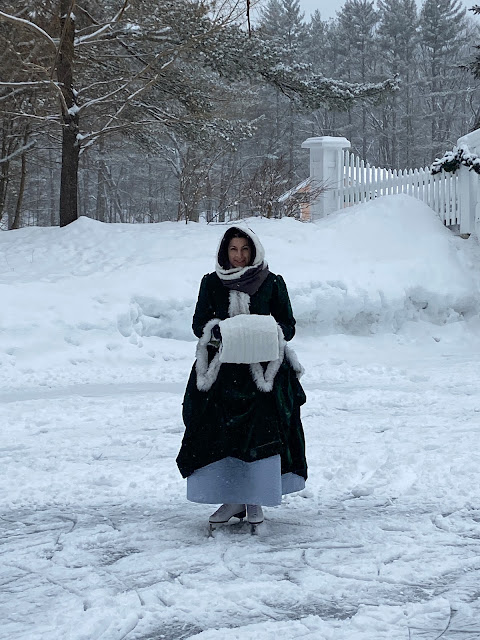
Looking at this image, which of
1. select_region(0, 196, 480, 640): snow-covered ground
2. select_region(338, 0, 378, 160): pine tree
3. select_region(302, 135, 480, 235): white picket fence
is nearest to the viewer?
select_region(0, 196, 480, 640): snow-covered ground

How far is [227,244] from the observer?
4.62 m

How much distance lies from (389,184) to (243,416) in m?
11.9

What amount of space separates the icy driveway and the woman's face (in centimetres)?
153

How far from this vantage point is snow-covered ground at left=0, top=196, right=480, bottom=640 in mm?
3439

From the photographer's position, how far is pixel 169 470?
5809mm

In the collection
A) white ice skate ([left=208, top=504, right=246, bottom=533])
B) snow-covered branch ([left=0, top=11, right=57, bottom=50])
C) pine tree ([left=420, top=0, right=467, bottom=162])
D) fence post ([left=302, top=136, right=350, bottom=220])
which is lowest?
white ice skate ([left=208, top=504, right=246, bottom=533])

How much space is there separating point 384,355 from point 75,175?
25.7 feet

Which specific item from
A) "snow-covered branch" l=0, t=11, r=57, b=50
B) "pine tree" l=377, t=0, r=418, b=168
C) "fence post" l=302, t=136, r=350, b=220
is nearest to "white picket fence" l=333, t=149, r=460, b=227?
"fence post" l=302, t=136, r=350, b=220

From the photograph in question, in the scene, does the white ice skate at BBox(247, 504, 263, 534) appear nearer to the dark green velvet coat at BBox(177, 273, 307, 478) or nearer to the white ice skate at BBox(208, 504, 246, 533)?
the white ice skate at BBox(208, 504, 246, 533)

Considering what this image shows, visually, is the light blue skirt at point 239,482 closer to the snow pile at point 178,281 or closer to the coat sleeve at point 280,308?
the coat sleeve at point 280,308

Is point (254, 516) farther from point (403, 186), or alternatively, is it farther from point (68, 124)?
point (68, 124)

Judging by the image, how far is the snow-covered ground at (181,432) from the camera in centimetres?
344

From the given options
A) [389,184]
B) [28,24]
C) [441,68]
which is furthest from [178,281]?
[441,68]

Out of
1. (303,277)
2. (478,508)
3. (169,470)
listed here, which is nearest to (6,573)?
(169,470)
